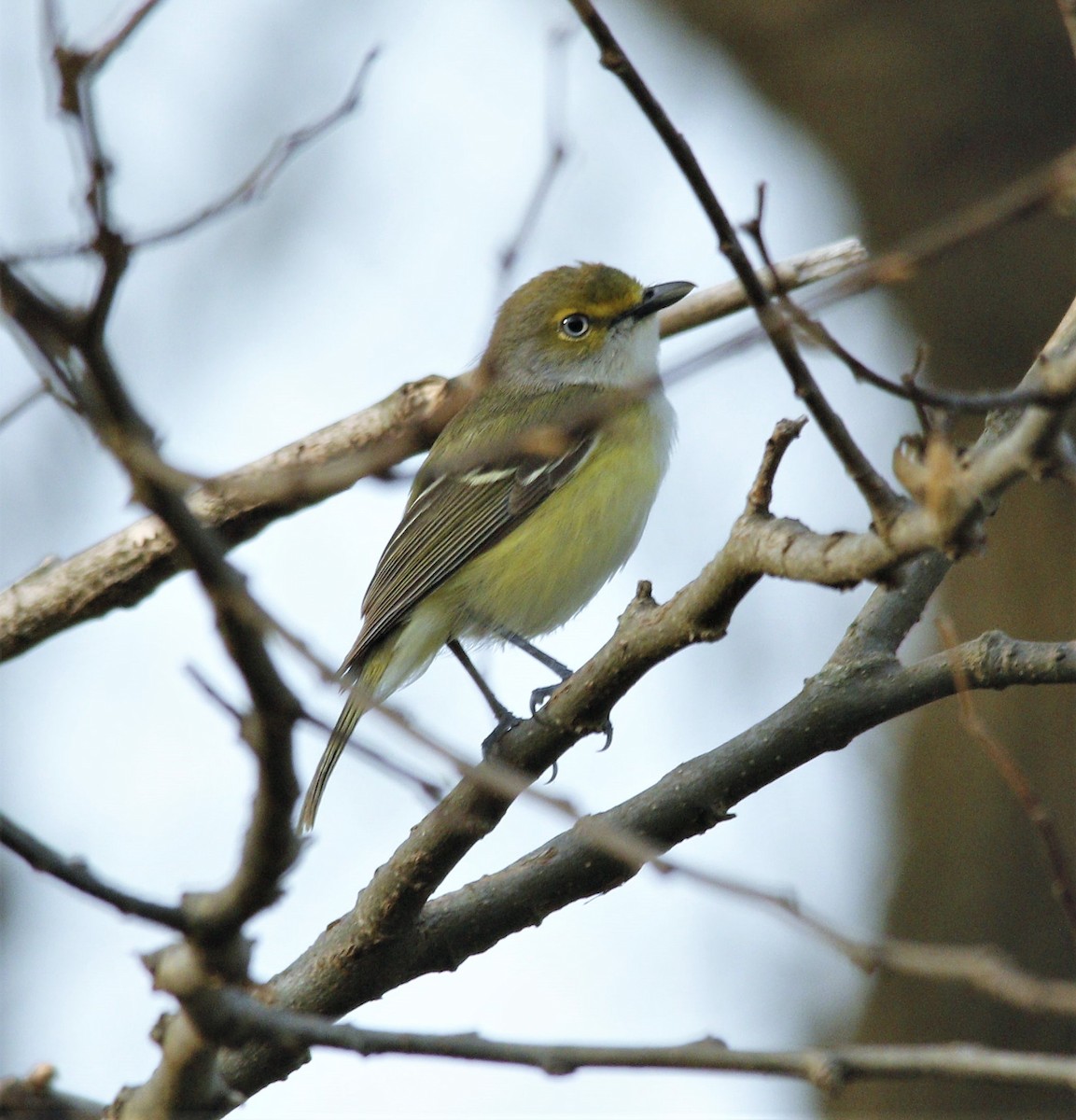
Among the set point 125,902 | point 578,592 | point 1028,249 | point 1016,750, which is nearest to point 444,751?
point 125,902

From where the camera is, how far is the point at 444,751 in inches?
82.4

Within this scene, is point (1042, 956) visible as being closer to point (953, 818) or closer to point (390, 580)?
point (953, 818)

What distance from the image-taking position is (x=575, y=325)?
701cm

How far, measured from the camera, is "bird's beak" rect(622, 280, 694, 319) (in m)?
6.39

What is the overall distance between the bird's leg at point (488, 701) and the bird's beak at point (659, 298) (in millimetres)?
1876

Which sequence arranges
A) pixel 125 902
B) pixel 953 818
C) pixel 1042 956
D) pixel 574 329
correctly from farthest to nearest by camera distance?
pixel 953 818, pixel 1042 956, pixel 574 329, pixel 125 902

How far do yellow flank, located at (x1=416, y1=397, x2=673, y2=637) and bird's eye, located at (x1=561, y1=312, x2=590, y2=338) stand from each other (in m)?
1.10

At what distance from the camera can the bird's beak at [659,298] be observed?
6.39 metres

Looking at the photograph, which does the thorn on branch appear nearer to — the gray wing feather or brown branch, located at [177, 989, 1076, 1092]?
brown branch, located at [177, 989, 1076, 1092]

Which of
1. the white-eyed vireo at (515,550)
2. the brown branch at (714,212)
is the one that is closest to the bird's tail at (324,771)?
the white-eyed vireo at (515,550)

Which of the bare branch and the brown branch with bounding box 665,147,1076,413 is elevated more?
the brown branch with bounding box 665,147,1076,413

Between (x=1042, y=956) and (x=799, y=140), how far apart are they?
18.3 ft

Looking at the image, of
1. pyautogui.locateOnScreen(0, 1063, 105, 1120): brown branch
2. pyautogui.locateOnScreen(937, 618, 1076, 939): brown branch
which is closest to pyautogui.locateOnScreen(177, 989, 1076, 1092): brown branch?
pyautogui.locateOnScreen(937, 618, 1076, 939): brown branch

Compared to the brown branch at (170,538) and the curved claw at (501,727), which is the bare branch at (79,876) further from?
the brown branch at (170,538)
